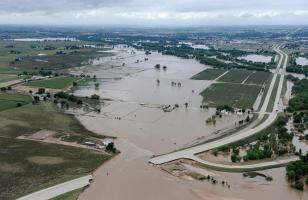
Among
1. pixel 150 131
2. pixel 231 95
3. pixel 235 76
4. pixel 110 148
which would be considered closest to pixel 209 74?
pixel 235 76

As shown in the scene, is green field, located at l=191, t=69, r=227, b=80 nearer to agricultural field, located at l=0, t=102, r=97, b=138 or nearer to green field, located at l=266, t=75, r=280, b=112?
green field, located at l=266, t=75, r=280, b=112

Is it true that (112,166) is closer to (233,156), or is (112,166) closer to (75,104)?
(233,156)

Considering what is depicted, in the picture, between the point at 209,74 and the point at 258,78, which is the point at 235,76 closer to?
the point at 258,78

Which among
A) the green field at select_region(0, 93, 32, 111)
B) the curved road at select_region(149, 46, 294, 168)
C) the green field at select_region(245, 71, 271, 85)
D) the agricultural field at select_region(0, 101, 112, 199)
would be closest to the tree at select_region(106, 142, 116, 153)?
the agricultural field at select_region(0, 101, 112, 199)

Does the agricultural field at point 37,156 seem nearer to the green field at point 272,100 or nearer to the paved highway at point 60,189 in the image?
the paved highway at point 60,189

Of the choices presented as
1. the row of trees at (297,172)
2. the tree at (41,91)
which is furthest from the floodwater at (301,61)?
the row of trees at (297,172)
